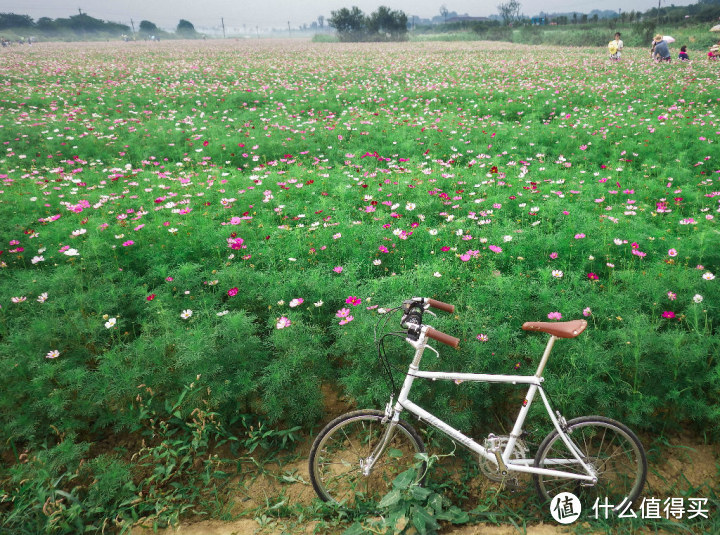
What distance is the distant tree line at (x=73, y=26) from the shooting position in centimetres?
5906

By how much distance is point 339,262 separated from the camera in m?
4.41

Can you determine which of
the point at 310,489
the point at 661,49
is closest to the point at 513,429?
the point at 310,489

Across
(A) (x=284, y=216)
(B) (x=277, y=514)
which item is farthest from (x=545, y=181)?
(B) (x=277, y=514)

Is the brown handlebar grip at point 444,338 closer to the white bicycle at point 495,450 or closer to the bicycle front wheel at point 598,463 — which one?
the white bicycle at point 495,450

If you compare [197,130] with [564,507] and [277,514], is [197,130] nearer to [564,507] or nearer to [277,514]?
[277,514]

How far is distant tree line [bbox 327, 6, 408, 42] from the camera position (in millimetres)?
46406

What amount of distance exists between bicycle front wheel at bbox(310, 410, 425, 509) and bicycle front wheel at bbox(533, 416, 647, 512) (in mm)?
735

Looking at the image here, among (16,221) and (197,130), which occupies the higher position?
(197,130)

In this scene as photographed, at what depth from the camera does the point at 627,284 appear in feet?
12.0

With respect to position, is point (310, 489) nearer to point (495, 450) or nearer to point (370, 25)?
point (495, 450)

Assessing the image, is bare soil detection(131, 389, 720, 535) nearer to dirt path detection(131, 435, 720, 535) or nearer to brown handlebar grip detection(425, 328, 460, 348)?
dirt path detection(131, 435, 720, 535)

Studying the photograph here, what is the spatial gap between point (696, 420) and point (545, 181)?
390 centimetres

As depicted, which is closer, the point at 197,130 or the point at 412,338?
the point at 412,338

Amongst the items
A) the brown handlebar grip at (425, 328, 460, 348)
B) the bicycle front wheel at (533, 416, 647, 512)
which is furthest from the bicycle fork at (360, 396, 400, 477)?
the bicycle front wheel at (533, 416, 647, 512)
